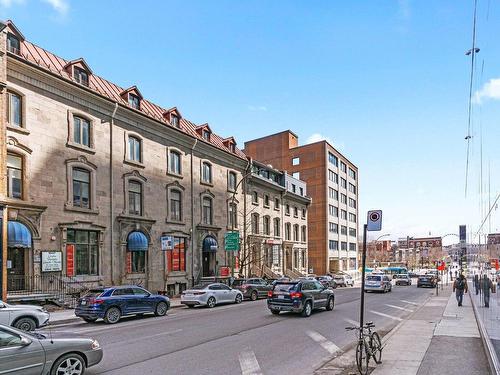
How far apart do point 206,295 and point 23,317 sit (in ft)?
35.9

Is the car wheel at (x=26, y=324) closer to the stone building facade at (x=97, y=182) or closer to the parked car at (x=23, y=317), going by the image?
the parked car at (x=23, y=317)

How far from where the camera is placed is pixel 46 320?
46.3 ft

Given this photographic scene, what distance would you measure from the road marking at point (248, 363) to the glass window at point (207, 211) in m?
24.9

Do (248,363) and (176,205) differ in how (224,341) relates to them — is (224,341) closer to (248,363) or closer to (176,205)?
(248,363)

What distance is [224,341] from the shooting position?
1230 centimetres

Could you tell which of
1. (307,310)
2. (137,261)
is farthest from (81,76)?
(307,310)

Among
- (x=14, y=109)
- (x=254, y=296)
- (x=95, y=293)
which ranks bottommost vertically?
(x=254, y=296)

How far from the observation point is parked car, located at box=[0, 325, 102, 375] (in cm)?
670

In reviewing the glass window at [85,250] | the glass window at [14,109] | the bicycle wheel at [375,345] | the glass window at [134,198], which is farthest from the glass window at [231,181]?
Result: the bicycle wheel at [375,345]

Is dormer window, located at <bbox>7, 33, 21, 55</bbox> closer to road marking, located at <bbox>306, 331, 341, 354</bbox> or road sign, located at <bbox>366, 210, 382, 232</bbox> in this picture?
road marking, located at <bbox>306, 331, 341, 354</bbox>

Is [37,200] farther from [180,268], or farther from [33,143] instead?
[180,268]

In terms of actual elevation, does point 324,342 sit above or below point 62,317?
above

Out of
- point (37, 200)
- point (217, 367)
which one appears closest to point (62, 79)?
point (37, 200)

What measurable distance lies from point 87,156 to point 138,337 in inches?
594
